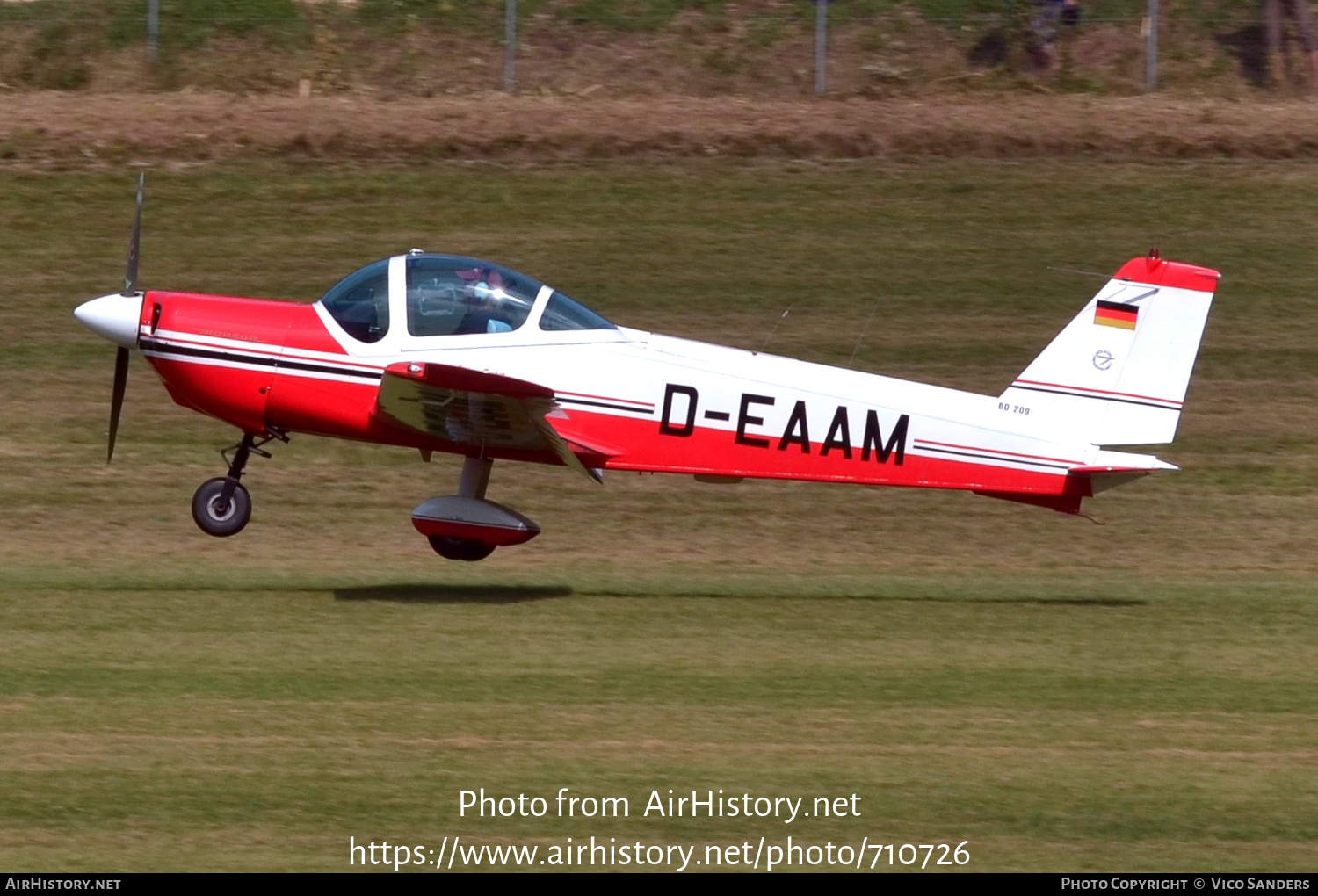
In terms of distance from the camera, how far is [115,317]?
36.0ft

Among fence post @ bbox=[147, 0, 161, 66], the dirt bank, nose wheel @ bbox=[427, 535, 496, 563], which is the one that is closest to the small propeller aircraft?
nose wheel @ bbox=[427, 535, 496, 563]

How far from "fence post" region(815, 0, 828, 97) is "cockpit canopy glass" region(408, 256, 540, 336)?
1179cm

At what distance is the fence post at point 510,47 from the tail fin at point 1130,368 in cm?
1217

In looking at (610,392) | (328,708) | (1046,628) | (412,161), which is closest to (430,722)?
(328,708)

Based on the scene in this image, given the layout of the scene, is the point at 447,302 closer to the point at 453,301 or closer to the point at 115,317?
the point at 453,301

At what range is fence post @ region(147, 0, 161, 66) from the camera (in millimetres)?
21422

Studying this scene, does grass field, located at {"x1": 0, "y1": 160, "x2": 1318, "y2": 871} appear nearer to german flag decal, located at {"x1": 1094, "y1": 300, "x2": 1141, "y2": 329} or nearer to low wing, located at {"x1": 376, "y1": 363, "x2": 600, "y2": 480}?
low wing, located at {"x1": 376, "y1": 363, "x2": 600, "y2": 480}

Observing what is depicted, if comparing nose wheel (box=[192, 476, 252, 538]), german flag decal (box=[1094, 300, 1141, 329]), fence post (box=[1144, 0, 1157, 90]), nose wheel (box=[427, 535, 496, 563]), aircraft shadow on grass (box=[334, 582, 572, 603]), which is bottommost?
aircraft shadow on grass (box=[334, 582, 572, 603])

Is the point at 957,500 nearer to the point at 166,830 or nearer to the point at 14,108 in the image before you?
the point at 166,830

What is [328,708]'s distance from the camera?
8398 millimetres

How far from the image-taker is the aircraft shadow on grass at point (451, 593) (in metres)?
11.2

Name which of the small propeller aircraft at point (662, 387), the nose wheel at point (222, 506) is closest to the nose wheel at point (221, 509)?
the nose wheel at point (222, 506)

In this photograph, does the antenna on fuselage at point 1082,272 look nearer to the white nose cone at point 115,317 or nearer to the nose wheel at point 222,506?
the nose wheel at point 222,506

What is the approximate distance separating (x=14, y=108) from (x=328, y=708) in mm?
14862
